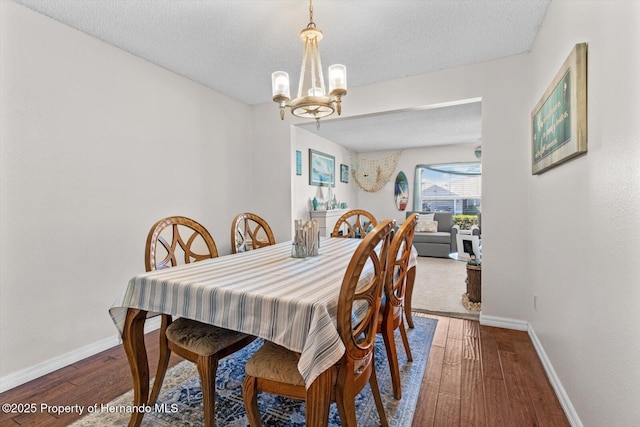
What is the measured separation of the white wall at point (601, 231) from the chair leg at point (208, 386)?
1.47 meters

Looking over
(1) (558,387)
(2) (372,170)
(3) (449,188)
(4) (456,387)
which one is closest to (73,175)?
(4) (456,387)

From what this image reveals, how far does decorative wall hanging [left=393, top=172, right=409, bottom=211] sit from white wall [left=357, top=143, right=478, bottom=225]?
68mm

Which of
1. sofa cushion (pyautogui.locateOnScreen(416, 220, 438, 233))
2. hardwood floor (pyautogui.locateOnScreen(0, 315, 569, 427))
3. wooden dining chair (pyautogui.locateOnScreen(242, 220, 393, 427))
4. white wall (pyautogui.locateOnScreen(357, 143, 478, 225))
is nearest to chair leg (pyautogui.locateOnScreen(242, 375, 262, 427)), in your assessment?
wooden dining chair (pyautogui.locateOnScreen(242, 220, 393, 427))

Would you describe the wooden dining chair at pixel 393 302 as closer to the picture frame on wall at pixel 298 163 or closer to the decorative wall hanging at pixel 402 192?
Result: the picture frame on wall at pixel 298 163

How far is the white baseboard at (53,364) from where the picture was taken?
1.88 m

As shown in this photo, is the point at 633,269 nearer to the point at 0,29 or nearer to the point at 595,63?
the point at 595,63

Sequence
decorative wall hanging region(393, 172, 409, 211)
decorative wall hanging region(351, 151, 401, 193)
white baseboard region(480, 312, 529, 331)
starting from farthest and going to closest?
decorative wall hanging region(351, 151, 401, 193)
decorative wall hanging region(393, 172, 409, 211)
white baseboard region(480, 312, 529, 331)

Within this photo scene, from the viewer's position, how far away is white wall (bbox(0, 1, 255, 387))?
6.36 ft

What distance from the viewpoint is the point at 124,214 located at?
254 centimetres

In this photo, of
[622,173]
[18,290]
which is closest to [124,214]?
[18,290]

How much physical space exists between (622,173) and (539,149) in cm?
118

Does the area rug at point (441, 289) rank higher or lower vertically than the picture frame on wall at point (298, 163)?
lower

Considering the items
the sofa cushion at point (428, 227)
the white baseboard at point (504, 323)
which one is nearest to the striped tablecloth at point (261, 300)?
the white baseboard at point (504, 323)

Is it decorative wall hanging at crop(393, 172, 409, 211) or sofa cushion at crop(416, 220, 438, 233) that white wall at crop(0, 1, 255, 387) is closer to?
sofa cushion at crop(416, 220, 438, 233)
